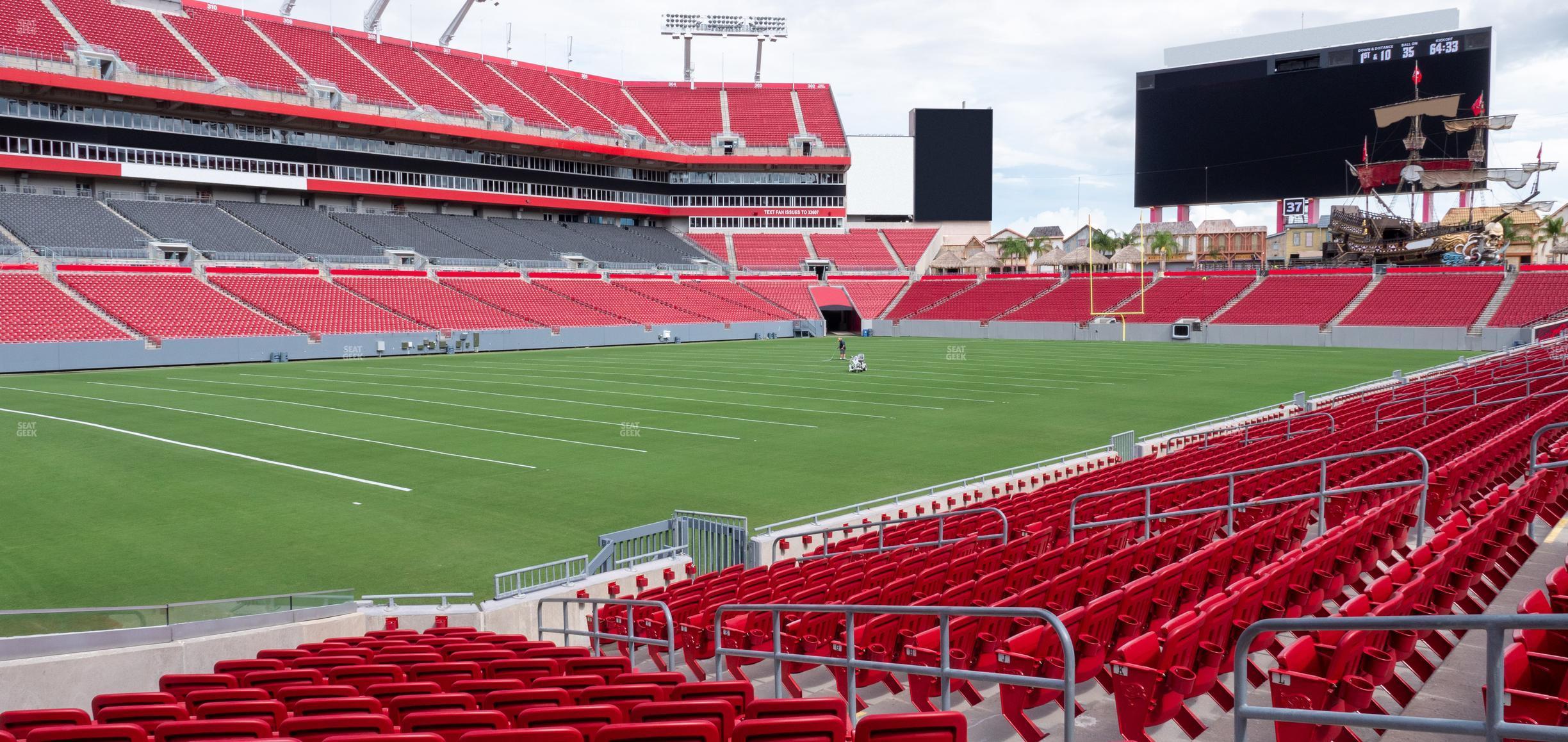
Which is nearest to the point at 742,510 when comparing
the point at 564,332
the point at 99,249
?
the point at 564,332

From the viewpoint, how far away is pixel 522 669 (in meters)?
6.73

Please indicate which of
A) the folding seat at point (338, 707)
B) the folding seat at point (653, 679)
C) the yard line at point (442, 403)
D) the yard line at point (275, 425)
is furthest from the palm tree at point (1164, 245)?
the folding seat at point (338, 707)

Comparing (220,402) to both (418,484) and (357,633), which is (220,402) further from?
(357,633)

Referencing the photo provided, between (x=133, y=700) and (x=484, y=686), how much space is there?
2.11 meters

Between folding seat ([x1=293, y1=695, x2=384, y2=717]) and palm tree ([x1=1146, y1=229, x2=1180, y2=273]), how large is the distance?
96596mm

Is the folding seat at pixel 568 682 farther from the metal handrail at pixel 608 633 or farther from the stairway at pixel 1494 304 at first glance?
the stairway at pixel 1494 304

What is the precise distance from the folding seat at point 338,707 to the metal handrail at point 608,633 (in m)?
2.50

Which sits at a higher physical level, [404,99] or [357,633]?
[404,99]

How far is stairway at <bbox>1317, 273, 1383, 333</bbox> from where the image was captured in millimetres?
59656

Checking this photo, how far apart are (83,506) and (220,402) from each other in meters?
15.2

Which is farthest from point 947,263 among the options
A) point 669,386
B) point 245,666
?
point 245,666

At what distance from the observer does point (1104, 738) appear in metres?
5.48

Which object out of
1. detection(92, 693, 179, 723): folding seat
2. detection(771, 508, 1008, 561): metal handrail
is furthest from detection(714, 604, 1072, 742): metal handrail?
detection(771, 508, 1008, 561): metal handrail

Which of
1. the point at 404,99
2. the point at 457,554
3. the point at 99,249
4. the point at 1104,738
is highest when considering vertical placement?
the point at 404,99
